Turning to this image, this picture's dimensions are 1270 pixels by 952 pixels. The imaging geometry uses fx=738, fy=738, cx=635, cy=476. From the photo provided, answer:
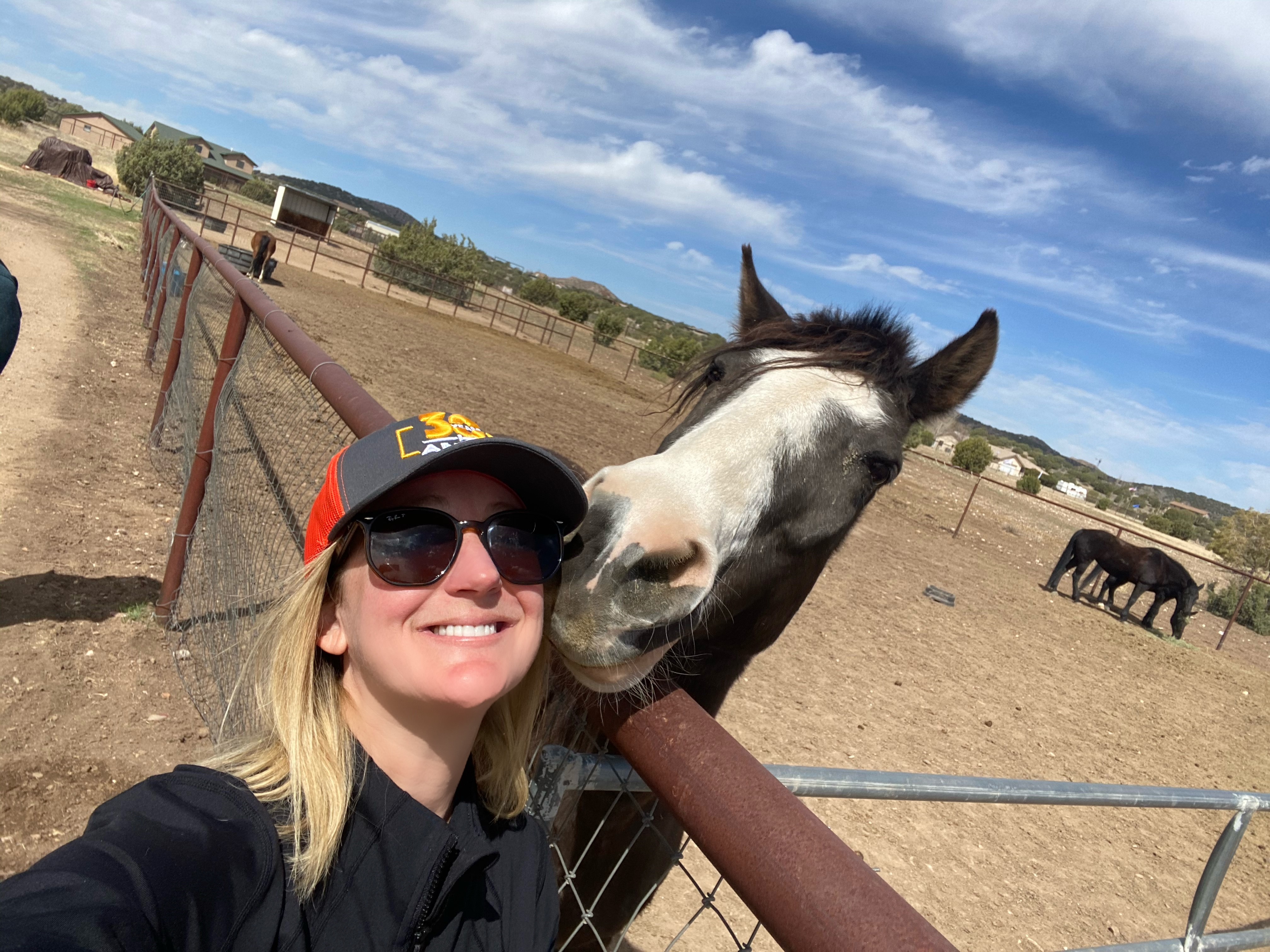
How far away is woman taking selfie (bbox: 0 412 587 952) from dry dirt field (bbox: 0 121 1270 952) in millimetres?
2189

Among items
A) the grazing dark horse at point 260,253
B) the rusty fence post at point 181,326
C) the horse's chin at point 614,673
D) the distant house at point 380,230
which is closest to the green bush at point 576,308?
the grazing dark horse at point 260,253

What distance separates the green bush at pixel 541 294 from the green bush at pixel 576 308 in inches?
191

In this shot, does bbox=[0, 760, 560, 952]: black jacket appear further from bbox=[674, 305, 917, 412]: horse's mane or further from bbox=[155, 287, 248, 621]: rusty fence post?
bbox=[155, 287, 248, 621]: rusty fence post

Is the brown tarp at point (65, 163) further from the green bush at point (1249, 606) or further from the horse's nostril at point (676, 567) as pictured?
the green bush at point (1249, 606)

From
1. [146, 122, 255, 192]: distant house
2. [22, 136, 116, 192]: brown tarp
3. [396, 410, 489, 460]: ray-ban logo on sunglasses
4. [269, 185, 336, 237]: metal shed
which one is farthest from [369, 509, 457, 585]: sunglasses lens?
[146, 122, 255, 192]: distant house

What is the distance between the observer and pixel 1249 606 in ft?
68.4

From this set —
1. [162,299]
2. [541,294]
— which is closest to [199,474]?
[162,299]

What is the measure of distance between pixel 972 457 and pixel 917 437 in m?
30.5

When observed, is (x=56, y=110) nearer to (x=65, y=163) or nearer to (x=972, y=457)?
(x=65, y=163)

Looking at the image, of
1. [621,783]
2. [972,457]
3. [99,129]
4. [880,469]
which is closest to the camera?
[621,783]

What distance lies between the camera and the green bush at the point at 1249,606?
20266mm

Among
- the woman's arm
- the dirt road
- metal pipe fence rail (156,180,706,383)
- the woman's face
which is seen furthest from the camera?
metal pipe fence rail (156,180,706,383)

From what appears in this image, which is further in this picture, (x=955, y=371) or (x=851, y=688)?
(x=851, y=688)

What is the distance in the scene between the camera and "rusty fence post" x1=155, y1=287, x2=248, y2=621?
387 centimetres
